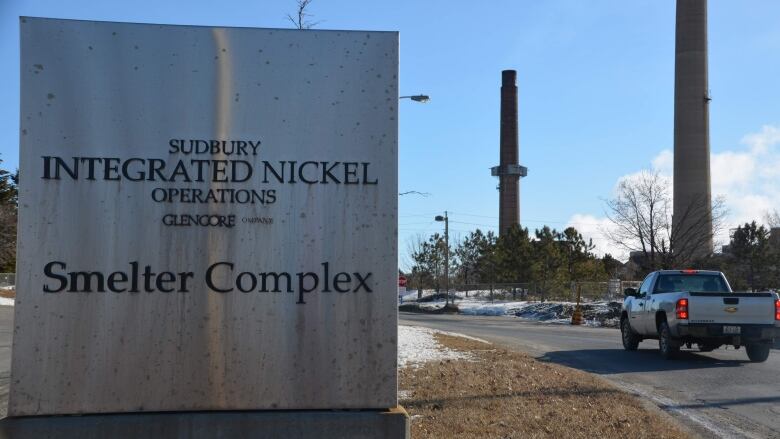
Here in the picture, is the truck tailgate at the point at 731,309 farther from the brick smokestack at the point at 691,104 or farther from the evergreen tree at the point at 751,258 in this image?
the brick smokestack at the point at 691,104

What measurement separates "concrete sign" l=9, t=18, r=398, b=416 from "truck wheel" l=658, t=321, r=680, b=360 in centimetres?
1068

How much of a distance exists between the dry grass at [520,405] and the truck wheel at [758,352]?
4.46 meters

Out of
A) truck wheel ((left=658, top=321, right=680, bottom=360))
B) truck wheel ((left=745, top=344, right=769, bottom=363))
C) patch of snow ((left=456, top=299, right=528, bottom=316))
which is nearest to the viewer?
truck wheel ((left=745, top=344, right=769, bottom=363))

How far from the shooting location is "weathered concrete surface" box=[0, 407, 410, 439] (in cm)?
480

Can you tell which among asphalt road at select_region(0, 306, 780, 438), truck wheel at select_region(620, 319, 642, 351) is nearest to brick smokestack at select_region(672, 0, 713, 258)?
truck wheel at select_region(620, 319, 642, 351)

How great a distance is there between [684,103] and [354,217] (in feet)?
198

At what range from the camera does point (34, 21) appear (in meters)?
4.96

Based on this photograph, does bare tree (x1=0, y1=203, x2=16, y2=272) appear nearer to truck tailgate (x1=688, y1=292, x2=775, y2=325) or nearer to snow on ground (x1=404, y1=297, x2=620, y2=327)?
snow on ground (x1=404, y1=297, x2=620, y2=327)

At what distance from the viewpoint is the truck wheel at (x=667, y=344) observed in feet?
47.2

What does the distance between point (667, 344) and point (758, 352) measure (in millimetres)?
1594

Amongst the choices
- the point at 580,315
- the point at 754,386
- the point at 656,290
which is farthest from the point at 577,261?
the point at 754,386

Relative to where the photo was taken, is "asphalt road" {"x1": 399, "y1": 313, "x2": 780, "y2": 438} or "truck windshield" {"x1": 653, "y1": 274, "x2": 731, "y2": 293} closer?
"asphalt road" {"x1": 399, "y1": 313, "x2": 780, "y2": 438}

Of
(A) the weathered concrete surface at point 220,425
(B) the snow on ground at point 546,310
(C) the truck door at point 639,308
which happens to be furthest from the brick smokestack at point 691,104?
(A) the weathered concrete surface at point 220,425

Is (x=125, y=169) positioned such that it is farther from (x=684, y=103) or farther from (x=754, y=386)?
(x=684, y=103)
